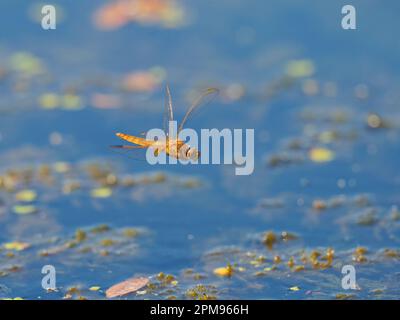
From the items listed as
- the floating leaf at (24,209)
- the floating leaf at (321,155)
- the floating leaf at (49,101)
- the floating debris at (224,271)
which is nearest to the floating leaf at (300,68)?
the floating leaf at (321,155)

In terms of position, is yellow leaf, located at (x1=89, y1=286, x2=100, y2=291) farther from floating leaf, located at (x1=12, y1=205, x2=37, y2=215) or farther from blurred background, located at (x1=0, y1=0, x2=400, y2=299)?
floating leaf, located at (x1=12, y1=205, x2=37, y2=215)

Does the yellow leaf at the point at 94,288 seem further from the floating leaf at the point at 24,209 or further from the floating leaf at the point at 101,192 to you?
the floating leaf at the point at 101,192

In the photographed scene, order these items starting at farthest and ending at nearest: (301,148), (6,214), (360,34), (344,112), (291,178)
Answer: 1. (360,34)
2. (344,112)
3. (301,148)
4. (291,178)
5. (6,214)

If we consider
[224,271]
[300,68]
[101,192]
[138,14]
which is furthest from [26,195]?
[138,14]

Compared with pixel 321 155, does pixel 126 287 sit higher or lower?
lower

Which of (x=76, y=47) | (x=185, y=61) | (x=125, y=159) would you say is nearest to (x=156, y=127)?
(x=125, y=159)

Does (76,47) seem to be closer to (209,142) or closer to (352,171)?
(209,142)

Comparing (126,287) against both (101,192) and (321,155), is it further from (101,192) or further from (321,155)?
(321,155)
